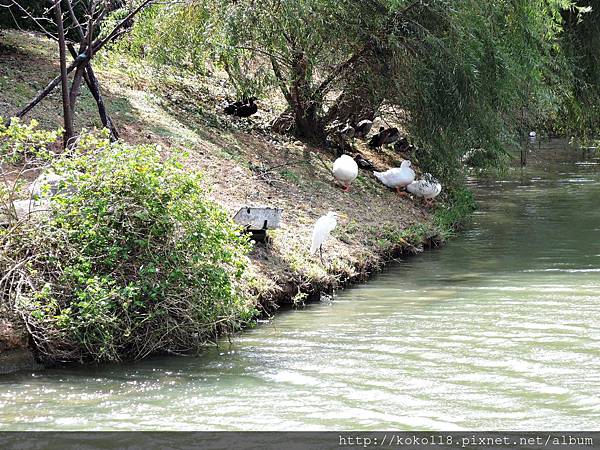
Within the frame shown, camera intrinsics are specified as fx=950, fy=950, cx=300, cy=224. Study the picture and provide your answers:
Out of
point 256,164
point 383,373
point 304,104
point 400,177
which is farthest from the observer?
point 304,104

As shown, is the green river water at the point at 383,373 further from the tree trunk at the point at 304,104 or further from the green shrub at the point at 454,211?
the tree trunk at the point at 304,104

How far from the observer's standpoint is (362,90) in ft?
58.4

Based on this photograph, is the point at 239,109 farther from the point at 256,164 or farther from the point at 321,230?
the point at 321,230

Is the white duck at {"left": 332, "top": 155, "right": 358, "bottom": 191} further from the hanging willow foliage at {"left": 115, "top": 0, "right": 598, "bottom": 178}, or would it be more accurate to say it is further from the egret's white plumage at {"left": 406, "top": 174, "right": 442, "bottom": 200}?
the egret's white plumage at {"left": 406, "top": 174, "right": 442, "bottom": 200}

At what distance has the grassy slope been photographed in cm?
1222

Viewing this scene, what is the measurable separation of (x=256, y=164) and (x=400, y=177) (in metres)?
3.00

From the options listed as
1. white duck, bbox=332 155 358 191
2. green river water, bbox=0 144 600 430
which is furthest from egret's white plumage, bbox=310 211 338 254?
white duck, bbox=332 155 358 191

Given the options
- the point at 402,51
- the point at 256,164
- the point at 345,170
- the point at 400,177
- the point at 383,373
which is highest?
the point at 402,51

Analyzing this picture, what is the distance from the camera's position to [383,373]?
327 inches

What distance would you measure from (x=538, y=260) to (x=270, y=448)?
28.9 feet

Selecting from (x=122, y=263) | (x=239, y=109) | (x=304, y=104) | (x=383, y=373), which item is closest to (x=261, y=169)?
(x=304, y=104)

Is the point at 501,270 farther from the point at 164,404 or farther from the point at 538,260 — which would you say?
the point at 164,404

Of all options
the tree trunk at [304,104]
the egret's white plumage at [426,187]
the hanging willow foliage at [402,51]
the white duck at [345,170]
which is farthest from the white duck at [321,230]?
the egret's white plumage at [426,187]

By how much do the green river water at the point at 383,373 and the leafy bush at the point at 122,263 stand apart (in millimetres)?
312
